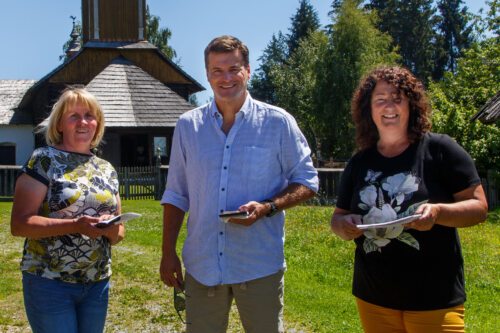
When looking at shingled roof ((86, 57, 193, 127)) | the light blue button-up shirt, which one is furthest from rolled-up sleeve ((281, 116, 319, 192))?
shingled roof ((86, 57, 193, 127))

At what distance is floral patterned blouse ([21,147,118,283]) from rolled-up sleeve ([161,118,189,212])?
358mm

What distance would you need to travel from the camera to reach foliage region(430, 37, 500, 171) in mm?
19469

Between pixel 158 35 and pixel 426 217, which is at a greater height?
pixel 158 35

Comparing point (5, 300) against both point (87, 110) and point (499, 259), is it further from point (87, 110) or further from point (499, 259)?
point (499, 259)

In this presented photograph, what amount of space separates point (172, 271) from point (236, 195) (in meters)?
0.59

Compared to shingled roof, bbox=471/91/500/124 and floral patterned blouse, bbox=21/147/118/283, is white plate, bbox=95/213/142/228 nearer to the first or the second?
floral patterned blouse, bbox=21/147/118/283

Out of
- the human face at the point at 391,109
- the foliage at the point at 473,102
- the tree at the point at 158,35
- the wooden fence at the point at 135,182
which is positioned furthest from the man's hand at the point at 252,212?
the tree at the point at 158,35

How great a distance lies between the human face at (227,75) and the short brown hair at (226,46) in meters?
0.02

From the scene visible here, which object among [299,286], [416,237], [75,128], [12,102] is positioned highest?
[12,102]

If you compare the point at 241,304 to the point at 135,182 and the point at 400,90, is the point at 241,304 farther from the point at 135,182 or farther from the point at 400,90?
the point at 135,182

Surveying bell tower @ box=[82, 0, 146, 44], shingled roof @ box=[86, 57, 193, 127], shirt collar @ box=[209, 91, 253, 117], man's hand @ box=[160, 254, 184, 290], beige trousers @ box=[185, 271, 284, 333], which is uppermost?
bell tower @ box=[82, 0, 146, 44]

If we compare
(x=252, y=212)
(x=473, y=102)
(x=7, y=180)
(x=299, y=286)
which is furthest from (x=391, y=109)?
(x=473, y=102)

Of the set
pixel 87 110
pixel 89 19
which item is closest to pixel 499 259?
pixel 87 110

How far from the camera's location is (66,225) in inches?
128
